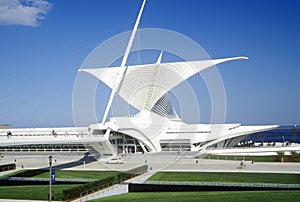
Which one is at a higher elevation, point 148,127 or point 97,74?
point 97,74

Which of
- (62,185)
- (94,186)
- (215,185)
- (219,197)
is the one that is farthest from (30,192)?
(215,185)

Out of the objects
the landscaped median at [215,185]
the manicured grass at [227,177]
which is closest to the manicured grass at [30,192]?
the landscaped median at [215,185]

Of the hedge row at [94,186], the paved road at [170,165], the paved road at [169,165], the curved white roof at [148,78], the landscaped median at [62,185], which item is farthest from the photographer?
the curved white roof at [148,78]

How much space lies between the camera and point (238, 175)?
24531mm

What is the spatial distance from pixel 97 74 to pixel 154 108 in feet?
29.3

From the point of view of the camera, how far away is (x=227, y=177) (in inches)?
926

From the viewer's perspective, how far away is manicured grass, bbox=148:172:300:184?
22.3m

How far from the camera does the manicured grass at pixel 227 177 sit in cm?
2230

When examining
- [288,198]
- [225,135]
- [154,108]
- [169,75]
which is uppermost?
[169,75]

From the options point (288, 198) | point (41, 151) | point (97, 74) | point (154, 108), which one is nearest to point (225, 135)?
point (154, 108)

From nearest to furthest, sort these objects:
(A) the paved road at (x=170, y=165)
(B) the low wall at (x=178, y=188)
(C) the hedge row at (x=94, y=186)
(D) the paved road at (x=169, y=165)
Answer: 1. (C) the hedge row at (x=94, y=186)
2. (B) the low wall at (x=178, y=188)
3. (D) the paved road at (x=169, y=165)
4. (A) the paved road at (x=170, y=165)

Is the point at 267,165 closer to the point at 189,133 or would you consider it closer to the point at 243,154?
the point at 243,154

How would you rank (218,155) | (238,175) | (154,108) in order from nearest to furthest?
(238,175), (218,155), (154,108)

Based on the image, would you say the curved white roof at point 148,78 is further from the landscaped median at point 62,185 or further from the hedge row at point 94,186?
the hedge row at point 94,186
